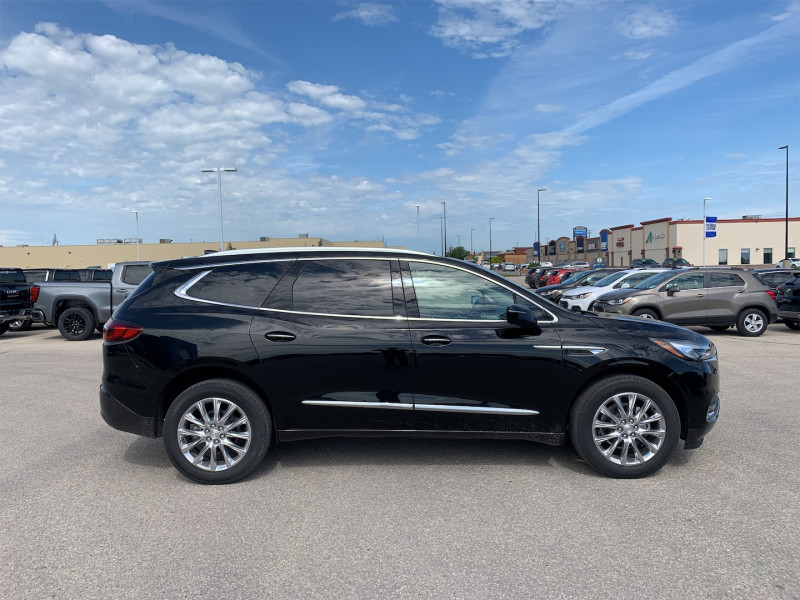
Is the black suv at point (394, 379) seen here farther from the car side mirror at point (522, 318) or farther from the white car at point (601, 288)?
the white car at point (601, 288)

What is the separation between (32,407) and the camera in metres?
6.75

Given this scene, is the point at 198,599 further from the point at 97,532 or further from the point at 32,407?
the point at 32,407

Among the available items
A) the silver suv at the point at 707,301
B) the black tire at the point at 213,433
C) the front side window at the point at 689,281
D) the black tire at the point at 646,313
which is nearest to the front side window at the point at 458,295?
the black tire at the point at 213,433

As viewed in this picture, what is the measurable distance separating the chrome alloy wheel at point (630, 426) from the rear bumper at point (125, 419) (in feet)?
11.2

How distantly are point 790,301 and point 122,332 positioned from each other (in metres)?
14.4

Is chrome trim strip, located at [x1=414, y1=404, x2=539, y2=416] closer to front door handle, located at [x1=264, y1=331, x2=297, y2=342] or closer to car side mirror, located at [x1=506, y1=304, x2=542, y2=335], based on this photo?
car side mirror, located at [x1=506, y1=304, x2=542, y2=335]

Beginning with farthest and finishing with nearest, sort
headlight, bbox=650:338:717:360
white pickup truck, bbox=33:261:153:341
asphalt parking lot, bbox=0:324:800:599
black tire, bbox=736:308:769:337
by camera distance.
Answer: white pickup truck, bbox=33:261:153:341 < black tire, bbox=736:308:769:337 < headlight, bbox=650:338:717:360 < asphalt parking lot, bbox=0:324:800:599

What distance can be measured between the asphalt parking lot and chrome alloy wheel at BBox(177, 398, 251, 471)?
23 cm

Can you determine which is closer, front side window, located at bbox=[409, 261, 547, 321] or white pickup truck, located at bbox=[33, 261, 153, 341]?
front side window, located at bbox=[409, 261, 547, 321]

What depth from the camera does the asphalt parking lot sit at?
296cm

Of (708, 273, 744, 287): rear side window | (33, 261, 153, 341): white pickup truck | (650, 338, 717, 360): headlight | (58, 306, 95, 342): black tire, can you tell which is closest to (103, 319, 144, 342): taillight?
(650, 338, 717, 360): headlight

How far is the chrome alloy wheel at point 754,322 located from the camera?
42.8 ft

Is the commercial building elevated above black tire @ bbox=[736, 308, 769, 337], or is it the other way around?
the commercial building

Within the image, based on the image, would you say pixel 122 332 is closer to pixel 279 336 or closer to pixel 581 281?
pixel 279 336
